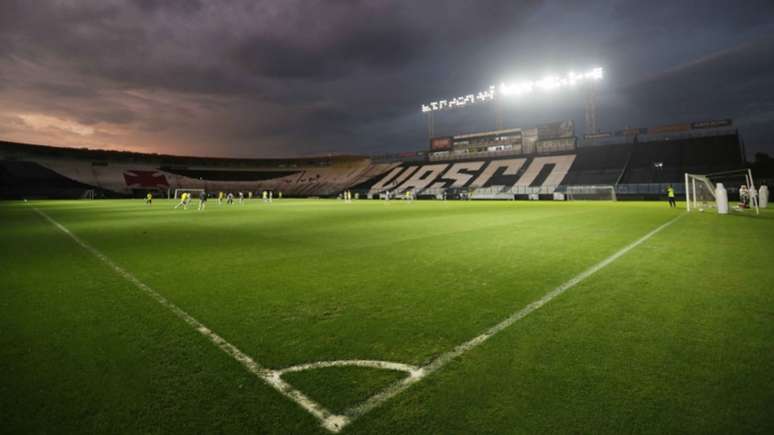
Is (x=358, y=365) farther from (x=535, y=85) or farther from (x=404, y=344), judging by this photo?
(x=535, y=85)

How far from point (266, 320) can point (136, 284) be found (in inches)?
129

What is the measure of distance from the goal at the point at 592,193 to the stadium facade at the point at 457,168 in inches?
7.1

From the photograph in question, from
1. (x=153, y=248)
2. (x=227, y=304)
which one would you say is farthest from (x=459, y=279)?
(x=153, y=248)

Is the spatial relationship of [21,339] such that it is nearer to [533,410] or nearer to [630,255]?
[533,410]

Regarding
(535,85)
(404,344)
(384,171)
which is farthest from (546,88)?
(404,344)

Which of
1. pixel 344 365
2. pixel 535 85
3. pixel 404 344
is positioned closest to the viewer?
pixel 344 365

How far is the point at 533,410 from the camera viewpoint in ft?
7.83

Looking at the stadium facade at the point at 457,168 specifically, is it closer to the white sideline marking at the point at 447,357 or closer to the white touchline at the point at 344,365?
the white sideline marking at the point at 447,357

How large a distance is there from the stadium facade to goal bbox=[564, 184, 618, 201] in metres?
0.18

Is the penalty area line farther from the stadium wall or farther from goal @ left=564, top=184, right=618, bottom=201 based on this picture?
the stadium wall

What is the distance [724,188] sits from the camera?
1944 centimetres

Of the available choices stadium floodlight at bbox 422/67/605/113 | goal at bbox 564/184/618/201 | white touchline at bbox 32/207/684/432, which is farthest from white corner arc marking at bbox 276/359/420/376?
stadium floodlight at bbox 422/67/605/113

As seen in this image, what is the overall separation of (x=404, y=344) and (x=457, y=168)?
63.3 meters

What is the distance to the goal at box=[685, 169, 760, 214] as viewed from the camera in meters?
20.7
